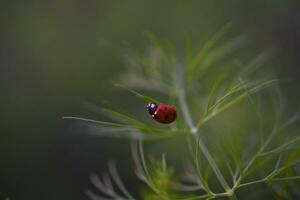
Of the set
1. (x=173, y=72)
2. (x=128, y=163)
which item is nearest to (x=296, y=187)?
(x=173, y=72)

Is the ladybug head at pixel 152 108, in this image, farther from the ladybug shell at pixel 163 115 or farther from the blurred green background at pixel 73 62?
the blurred green background at pixel 73 62

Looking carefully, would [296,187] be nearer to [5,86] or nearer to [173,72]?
[173,72]

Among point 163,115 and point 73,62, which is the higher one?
point 73,62

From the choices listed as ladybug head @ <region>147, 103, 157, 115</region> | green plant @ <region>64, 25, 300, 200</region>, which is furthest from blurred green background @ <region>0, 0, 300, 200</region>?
ladybug head @ <region>147, 103, 157, 115</region>

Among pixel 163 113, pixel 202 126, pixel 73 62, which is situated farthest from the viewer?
pixel 73 62

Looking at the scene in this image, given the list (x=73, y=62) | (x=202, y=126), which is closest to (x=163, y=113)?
(x=202, y=126)

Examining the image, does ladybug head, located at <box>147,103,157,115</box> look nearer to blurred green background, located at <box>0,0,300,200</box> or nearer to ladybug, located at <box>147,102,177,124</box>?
ladybug, located at <box>147,102,177,124</box>

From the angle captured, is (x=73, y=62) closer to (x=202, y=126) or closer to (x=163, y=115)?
(x=202, y=126)


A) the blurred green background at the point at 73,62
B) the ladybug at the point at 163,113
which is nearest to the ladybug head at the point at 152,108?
the ladybug at the point at 163,113

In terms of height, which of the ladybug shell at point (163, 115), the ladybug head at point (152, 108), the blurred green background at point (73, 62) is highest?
the blurred green background at point (73, 62)
